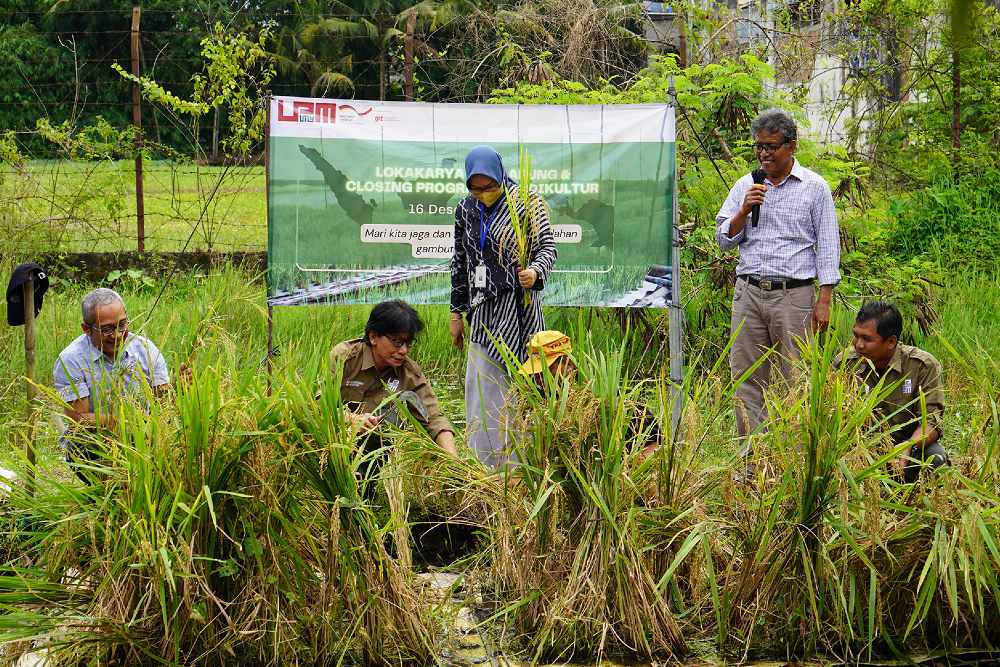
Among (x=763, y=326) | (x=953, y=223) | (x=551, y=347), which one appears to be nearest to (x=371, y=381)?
(x=551, y=347)

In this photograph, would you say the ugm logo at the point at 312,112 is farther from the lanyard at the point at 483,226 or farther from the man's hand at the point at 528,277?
the man's hand at the point at 528,277

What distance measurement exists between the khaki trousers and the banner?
897 millimetres

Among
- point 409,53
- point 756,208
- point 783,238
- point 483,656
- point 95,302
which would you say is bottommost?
point 483,656

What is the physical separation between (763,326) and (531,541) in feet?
7.38

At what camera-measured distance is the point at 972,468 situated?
3766 mm

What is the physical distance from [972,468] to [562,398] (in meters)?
1.33

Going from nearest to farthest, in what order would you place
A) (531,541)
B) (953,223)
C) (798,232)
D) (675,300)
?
(531,541), (798,232), (675,300), (953,223)

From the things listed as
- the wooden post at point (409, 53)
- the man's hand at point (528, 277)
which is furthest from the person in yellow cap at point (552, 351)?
the wooden post at point (409, 53)

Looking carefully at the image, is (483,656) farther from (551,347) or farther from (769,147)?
(769,147)

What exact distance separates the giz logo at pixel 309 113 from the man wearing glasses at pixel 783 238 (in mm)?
2300

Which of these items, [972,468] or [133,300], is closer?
[972,468]

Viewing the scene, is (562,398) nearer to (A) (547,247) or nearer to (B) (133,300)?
(A) (547,247)

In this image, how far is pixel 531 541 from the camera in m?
3.76

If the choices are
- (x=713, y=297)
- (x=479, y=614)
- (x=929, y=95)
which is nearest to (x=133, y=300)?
(x=713, y=297)
